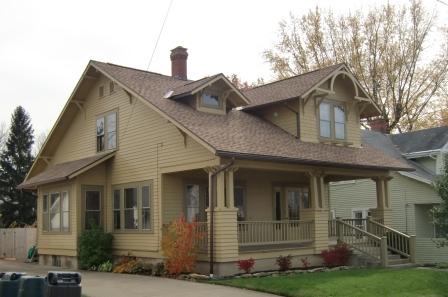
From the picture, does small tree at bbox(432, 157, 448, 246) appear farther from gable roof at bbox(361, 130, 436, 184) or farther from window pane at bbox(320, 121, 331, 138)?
gable roof at bbox(361, 130, 436, 184)

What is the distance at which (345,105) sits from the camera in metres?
23.8

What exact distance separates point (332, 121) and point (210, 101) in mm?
5022

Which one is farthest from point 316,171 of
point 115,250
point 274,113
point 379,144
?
point 379,144

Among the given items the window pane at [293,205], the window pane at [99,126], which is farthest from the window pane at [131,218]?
the window pane at [293,205]

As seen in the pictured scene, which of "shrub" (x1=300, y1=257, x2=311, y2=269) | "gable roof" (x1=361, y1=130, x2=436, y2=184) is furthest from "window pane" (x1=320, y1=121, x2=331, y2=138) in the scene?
"gable roof" (x1=361, y1=130, x2=436, y2=184)

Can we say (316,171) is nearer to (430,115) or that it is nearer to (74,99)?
(74,99)

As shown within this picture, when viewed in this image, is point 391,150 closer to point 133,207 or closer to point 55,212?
point 133,207

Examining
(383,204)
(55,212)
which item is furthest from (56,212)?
(383,204)

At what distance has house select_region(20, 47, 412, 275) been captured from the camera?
18.2 metres

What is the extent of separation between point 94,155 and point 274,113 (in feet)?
24.1

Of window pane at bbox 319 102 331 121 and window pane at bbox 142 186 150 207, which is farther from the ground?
window pane at bbox 319 102 331 121

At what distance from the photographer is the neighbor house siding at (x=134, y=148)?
1941cm

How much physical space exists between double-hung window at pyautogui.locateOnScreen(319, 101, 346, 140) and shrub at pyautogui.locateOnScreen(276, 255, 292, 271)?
5465 millimetres

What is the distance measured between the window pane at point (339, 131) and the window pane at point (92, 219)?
377 inches
